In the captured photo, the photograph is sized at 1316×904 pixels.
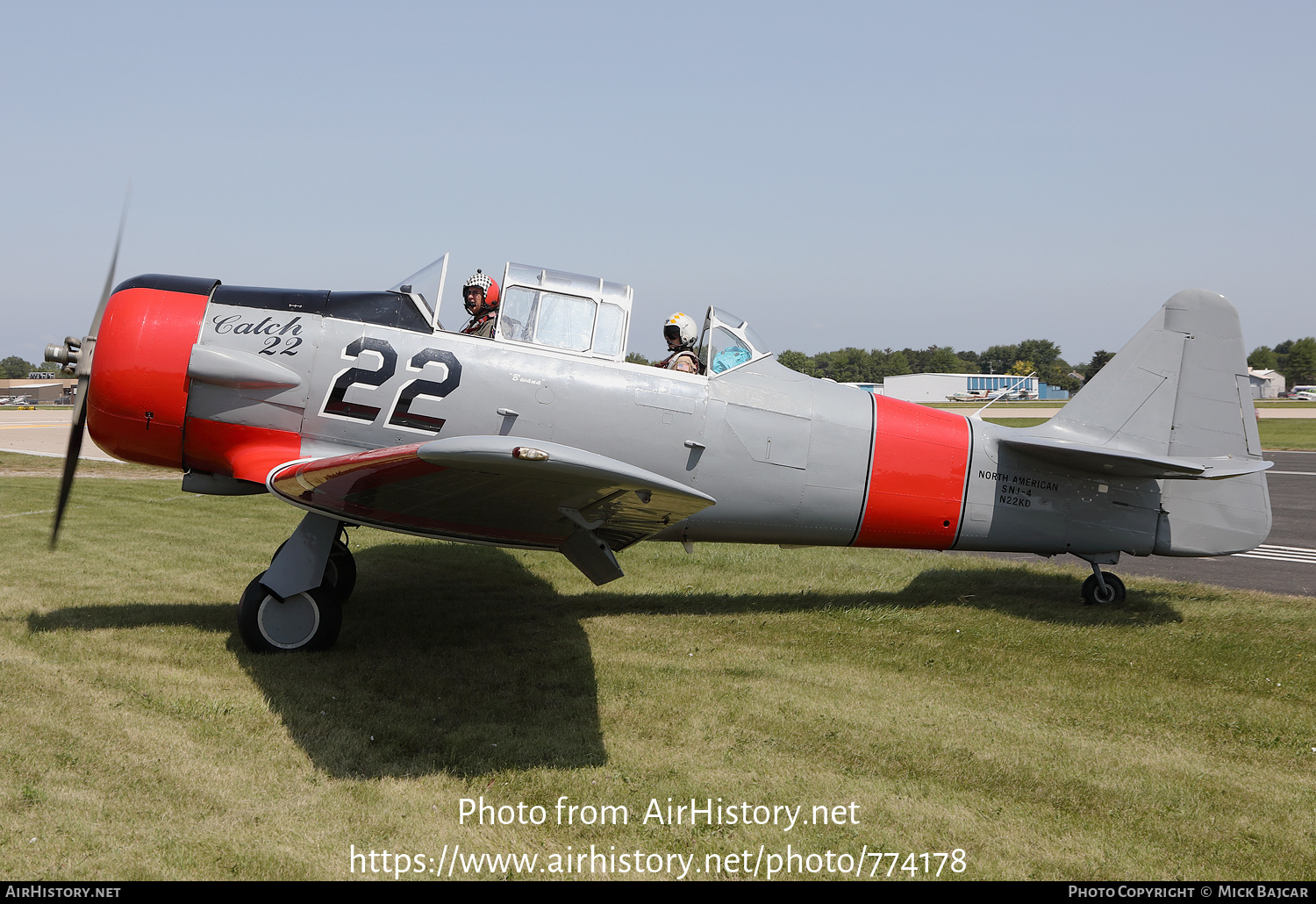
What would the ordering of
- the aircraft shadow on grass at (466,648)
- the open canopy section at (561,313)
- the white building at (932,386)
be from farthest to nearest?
the white building at (932,386) → the open canopy section at (561,313) → the aircraft shadow on grass at (466,648)

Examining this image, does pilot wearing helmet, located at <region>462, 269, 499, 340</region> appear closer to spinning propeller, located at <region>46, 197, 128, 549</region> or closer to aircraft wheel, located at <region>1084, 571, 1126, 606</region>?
spinning propeller, located at <region>46, 197, 128, 549</region>

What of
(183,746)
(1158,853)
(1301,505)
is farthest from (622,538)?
(1301,505)

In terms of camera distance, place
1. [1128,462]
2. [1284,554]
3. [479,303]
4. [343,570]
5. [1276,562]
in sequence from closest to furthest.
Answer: [479,303] < [1128,462] < [343,570] < [1276,562] < [1284,554]

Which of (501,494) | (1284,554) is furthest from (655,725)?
(1284,554)

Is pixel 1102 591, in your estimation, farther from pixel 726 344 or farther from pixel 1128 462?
pixel 726 344

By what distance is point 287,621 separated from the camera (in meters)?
5.49

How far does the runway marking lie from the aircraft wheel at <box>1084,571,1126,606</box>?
3236mm

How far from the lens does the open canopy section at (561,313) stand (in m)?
5.74

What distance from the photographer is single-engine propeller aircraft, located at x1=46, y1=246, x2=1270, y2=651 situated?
5.38 meters

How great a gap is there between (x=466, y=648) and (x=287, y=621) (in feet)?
3.92

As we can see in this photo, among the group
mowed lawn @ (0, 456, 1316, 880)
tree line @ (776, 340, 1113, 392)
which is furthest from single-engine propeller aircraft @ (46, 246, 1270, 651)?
tree line @ (776, 340, 1113, 392)

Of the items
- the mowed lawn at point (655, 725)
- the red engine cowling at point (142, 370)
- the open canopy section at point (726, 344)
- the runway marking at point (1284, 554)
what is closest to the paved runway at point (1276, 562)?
the runway marking at point (1284, 554)

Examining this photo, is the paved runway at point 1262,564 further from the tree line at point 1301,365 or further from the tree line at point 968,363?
the tree line at point 1301,365

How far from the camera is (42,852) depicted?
3.11 metres
